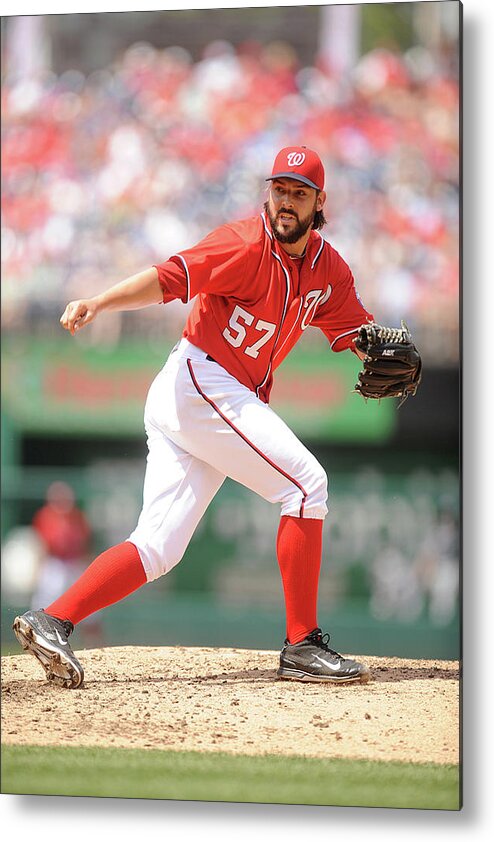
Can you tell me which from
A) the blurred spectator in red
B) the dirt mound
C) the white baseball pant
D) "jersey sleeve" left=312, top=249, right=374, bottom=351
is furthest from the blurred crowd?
the dirt mound

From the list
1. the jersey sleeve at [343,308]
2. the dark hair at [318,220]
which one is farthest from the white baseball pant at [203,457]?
the dark hair at [318,220]

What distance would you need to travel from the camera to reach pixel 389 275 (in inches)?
131

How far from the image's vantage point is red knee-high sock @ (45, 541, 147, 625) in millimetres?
3230

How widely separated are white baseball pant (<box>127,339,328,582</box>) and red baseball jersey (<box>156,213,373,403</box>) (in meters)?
0.06

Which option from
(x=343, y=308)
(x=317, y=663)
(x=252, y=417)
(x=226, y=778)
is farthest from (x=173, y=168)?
(x=226, y=778)

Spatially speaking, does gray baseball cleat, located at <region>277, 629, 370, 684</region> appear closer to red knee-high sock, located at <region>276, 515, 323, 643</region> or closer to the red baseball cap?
red knee-high sock, located at <region>276, 515, 323, 643</region>

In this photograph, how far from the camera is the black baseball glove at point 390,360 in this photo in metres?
3.21

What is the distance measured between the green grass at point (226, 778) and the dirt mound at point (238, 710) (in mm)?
29

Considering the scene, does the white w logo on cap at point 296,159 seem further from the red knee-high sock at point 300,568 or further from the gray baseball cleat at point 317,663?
the gray baseball cleat at point 317,663

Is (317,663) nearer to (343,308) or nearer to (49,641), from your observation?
(49,641)

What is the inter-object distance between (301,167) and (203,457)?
2.78 ft

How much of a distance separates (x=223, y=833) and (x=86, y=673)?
606mm

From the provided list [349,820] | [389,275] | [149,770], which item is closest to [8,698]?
[149,770]

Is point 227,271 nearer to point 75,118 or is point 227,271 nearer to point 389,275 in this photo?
point 389,275
